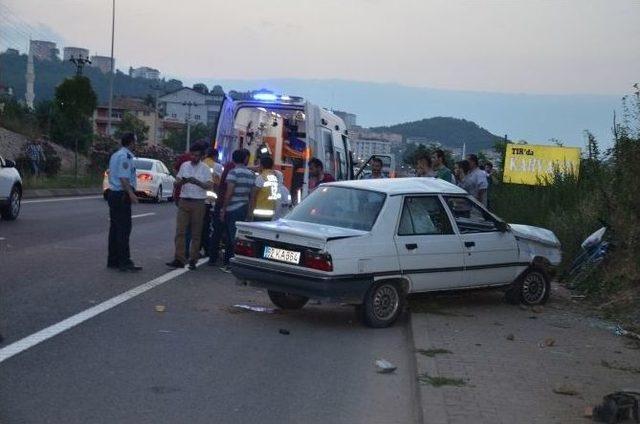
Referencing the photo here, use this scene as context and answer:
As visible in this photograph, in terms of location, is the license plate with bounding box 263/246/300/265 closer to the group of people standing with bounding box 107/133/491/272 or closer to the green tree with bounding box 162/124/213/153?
the group of people standing with bounding box 107/133/491/272

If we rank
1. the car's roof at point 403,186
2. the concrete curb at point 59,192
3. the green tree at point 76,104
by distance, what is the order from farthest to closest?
the green tree at point 76,104 → the concrete curb at point 59,192 → the car's roof at point 403,186

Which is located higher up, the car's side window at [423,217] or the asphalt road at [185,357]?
the car's side window at [423,217]

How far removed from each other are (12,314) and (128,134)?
424 centimetres

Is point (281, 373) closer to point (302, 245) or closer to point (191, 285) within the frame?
point (302, 245)

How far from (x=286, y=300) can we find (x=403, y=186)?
1.94 m

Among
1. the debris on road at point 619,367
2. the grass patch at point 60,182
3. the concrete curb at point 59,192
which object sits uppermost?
the debris on road at point 619,367

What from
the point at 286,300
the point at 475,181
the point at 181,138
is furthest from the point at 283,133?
the point at 181,138

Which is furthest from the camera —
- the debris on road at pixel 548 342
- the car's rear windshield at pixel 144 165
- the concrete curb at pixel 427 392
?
the car's rear windshield at pixel 144 165

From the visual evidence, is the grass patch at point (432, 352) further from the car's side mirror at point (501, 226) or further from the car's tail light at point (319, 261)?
the car's side mirror at point (501, 226)

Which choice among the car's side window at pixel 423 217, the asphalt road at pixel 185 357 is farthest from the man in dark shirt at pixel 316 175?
the car's side window at pixel 423 217

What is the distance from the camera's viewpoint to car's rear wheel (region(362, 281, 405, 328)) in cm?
1019

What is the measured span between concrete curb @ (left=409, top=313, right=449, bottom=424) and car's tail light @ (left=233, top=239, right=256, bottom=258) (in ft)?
6.49

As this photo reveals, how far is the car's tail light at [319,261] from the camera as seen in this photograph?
383 inches

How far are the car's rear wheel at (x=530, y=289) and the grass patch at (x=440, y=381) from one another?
448 centimetres
